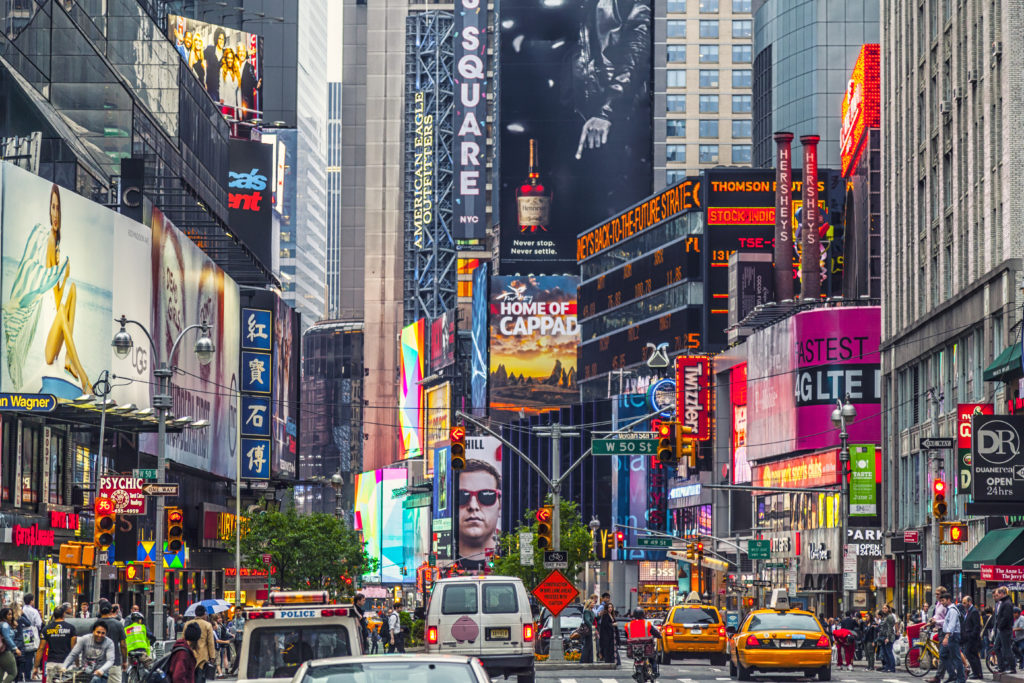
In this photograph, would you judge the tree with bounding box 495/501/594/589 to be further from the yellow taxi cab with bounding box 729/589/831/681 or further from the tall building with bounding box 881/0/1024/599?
the yellow taxi cab with bounding box 729/589/831/681

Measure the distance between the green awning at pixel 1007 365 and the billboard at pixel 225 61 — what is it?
3957 inches

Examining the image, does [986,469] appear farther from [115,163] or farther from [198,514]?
[198,514]

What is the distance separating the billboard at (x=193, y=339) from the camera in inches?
3196

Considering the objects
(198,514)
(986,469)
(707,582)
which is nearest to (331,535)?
(198,514)

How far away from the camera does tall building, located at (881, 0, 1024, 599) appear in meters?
62.0

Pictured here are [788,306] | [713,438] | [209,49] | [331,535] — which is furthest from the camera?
[209,49]

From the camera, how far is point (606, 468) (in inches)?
6526

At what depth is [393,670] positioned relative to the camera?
14.7 meters

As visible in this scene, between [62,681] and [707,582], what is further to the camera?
[707,582]

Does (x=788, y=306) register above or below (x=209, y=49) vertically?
below

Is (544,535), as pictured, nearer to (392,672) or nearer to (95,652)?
(95,652)

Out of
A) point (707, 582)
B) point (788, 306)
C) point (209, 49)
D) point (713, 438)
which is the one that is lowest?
point (707, 582)

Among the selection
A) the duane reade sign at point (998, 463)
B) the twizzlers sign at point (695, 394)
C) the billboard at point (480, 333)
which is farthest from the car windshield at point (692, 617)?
the billboard at point (480, 333)

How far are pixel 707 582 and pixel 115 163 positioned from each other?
2719 inches
